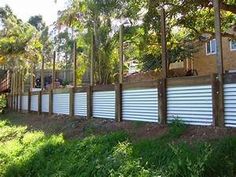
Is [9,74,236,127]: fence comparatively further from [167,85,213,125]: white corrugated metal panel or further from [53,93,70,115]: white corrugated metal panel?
[53,93,70,115]: white corrugated metal panel

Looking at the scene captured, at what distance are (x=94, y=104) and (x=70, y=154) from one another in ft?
15.1

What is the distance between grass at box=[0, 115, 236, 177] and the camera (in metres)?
6.98

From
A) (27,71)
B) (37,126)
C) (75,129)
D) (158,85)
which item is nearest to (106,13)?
(37,126)

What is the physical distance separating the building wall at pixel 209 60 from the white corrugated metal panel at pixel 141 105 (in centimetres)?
1757

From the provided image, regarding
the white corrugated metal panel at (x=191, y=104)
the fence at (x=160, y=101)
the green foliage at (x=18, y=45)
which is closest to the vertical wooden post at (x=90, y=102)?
the fence at (x=160, y=101)

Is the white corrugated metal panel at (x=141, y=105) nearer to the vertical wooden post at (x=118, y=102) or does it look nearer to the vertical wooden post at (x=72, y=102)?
the vertical wooden post at (x=118, y=102)

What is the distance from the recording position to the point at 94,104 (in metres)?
15.1

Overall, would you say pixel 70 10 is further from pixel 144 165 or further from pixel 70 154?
pixel 144 165

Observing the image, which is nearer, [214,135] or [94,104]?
[214,135]

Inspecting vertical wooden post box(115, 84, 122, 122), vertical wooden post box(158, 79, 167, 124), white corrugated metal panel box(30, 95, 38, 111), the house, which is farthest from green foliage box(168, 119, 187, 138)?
the house

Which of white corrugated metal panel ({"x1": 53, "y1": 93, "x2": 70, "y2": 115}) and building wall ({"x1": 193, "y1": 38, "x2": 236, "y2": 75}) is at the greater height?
building wall ({"x1": 193, "y1": 38, "x2": 236, "y2": 75})

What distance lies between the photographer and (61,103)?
736 inches

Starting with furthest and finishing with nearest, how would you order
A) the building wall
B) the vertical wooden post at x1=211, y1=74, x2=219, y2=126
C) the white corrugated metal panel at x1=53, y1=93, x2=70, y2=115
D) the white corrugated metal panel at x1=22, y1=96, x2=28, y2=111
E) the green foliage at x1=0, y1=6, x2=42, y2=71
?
1. the green foliage at x1=0, y1=6, x2=42, y2=71
2. the building wall
3. the white corrugated metal panel at x1=22, y1=96, x2=28, y2=111
4. the white corrugated metal panel at x1=53, y1=93, x2=70, y2=115
5. the vertical wooden post at x1=211, y1=74, x2=219, y2=126

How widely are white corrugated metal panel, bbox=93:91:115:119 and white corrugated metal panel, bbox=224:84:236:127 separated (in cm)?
521
